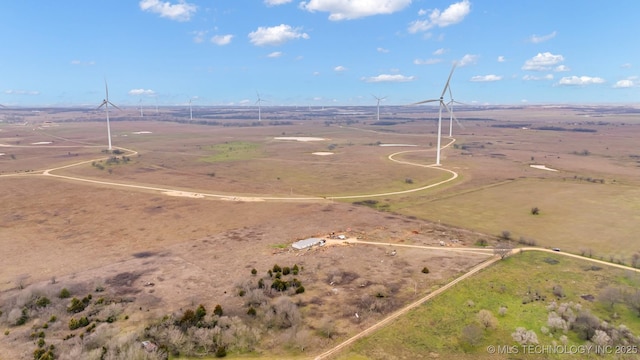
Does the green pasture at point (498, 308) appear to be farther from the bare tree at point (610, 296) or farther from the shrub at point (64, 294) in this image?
the shrub at point (64, 294)

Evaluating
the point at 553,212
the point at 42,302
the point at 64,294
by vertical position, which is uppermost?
the point at 553,212

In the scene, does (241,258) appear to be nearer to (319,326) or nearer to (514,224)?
(319,326)

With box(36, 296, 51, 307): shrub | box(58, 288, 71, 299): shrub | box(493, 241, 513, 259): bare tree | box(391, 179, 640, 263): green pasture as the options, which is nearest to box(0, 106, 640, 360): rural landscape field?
box(58, 288, 71, 299): shrub

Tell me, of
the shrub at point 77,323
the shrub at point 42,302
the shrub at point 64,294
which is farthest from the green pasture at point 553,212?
the shrub at point 42,302

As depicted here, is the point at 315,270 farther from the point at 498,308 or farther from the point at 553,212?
the point at 553,212

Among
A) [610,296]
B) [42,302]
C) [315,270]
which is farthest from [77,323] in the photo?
[610,296]

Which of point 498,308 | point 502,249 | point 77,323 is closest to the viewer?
point 77,323
